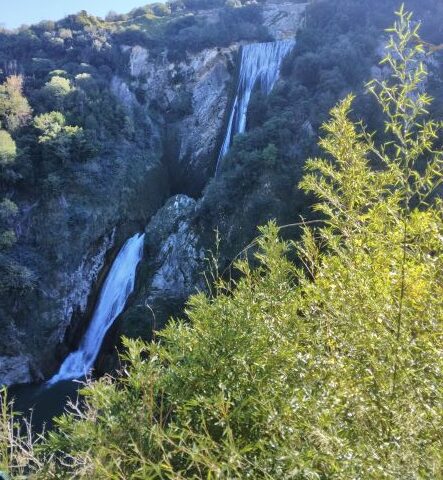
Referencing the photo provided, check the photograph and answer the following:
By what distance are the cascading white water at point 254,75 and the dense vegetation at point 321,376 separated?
1967 cm

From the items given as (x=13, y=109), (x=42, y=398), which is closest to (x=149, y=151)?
(x=13, y=109)

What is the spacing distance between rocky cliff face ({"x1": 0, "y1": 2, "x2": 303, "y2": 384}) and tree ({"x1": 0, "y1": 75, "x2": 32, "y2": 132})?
413 centimetres

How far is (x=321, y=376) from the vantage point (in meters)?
1.99

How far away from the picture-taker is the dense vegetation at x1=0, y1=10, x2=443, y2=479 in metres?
1.58

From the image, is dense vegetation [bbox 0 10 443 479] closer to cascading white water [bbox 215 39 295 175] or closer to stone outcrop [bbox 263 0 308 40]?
cascading white water [bbox 215 39 295 175]

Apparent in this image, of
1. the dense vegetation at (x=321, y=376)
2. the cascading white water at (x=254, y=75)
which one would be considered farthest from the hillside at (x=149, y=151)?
the dense vegetation at (x=321, y=376)

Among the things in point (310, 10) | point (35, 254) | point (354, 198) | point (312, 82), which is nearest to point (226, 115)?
point (312, 82)

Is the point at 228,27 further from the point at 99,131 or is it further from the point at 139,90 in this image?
the point at 99,131

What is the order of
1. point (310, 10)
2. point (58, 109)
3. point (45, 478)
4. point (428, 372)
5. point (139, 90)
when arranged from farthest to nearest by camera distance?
1. point (139, 90)
2. point (310, 10)
3. point (58, 109)
4. point (45, 478)
5. point (428, 372)

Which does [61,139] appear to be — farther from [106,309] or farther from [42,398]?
[42,398]

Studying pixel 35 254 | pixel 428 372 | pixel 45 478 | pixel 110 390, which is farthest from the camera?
pixel 35 254

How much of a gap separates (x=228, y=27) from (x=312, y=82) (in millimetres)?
11834

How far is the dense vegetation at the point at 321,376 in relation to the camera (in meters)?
1.58

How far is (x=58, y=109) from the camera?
23078mm
